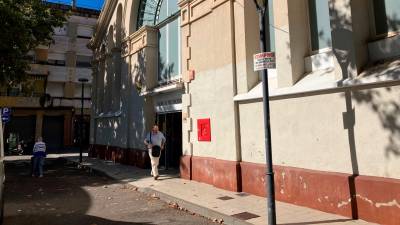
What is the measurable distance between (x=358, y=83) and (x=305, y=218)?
98.4 inches

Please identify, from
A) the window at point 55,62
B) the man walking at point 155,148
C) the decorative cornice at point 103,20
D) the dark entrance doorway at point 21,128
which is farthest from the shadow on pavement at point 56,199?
the window at point 55,62

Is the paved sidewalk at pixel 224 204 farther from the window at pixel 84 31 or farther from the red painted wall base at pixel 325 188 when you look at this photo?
the window at pixel 84 31

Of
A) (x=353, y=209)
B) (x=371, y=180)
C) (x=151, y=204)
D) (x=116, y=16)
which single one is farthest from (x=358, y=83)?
(x=116, y=16)

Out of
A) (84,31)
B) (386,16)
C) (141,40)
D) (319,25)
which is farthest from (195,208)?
(84,31)

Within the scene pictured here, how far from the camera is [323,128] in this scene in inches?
277

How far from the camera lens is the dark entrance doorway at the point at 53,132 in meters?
33.2

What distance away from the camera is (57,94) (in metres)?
34.6

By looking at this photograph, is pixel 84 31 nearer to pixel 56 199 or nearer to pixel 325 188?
pixel 56 199

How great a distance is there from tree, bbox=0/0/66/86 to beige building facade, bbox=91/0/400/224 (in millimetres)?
5483

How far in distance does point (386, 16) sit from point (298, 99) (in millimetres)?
2183

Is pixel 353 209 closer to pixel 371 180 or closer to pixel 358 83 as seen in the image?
pixel 371 180

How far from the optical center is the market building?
105 ft

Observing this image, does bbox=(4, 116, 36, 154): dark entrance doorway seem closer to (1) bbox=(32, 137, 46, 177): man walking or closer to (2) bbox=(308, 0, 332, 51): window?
(1) bbox=(32, 137, 46, 177): man walking

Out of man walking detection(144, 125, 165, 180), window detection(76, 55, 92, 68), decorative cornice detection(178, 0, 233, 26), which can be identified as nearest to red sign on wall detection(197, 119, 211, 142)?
man walking detection(144, 125, 165, 180)
